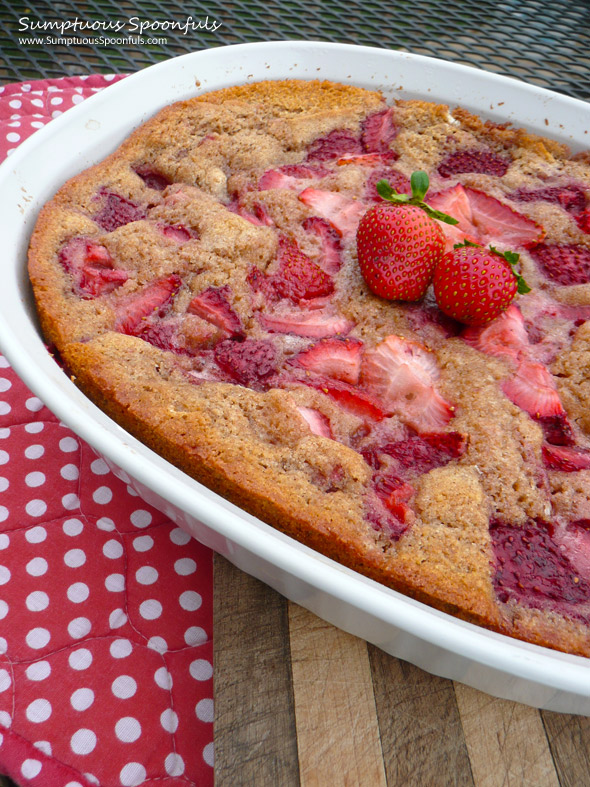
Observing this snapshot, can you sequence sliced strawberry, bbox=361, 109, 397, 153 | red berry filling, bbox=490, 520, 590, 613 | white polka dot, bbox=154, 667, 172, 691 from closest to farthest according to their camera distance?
red berry filling, bbox=490, 520, 590, 613 → white polka dot, bbox=154, 667, 172, 691 → sliced strawberry, bbox=361, 109, 397, 153

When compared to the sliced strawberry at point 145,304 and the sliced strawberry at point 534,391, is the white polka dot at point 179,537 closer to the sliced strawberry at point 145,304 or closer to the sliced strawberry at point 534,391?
the sliced strawberry at point 145,304

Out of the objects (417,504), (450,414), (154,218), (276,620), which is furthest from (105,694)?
(154,218)

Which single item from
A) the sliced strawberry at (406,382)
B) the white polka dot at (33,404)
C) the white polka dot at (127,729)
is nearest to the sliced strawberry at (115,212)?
the white polka dot at (33,404)

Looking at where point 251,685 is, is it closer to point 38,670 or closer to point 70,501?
point 38,670

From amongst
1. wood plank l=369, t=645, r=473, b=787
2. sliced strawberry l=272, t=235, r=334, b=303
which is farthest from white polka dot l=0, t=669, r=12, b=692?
sliced strawberry l=272, t=235, r=334, b=303

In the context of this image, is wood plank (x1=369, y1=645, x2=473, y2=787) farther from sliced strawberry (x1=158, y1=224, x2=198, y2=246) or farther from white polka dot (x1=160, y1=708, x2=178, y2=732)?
sliced strawberry (x1=158, y1=224, x2=198, y2=246)

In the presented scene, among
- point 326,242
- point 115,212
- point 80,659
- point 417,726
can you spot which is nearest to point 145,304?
point 115,212

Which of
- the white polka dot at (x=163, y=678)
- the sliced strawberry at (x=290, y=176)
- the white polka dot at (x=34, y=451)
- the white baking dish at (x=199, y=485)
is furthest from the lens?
the sliced strawberry at (x=290, y=176)
